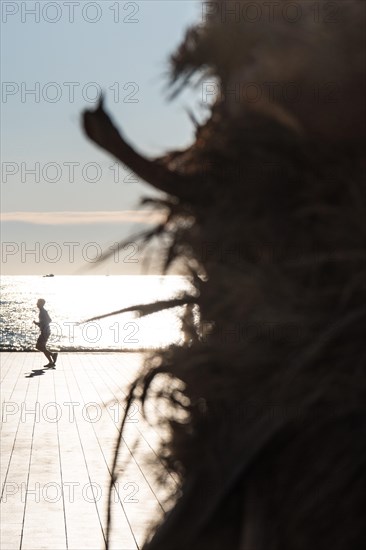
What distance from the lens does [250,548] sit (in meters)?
1.65

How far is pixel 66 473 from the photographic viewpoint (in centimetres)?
1058

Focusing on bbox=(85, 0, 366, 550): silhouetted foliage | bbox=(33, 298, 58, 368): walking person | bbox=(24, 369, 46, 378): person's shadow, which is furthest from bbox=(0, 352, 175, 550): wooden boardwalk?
bbox=(33, 298, 58, 368): walking person

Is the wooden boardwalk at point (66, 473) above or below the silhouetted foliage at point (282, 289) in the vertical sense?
below

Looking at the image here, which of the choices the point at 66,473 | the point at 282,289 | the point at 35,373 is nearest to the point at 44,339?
the point at 35,373

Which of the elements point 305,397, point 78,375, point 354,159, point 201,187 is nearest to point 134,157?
point 201,187

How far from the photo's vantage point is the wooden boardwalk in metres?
8.10

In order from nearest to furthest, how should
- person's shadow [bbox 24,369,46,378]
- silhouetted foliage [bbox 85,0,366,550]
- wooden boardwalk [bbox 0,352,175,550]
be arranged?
silhouetted foliage [bbox 85,0,366,550] < wooden boardwalk [bbox 0,352,175,550] < person's shadow [bbox 24,369,46,378]

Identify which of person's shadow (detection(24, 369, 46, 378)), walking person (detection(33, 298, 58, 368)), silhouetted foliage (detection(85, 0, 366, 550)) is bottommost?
walking person (detection(33, 298, 58, 368))

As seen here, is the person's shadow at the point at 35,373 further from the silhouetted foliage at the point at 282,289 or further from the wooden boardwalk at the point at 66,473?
the silhouetted foliage at the point at 282,289

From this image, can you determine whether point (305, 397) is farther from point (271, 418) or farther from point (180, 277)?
point (180, 277)

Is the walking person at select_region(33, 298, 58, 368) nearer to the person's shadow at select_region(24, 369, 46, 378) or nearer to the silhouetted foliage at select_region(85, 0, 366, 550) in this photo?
the person's shadow at select_region(24, 369, 46, 378)

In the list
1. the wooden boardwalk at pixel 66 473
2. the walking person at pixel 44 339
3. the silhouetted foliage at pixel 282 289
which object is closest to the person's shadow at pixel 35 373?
the walking person at pixel 44 339

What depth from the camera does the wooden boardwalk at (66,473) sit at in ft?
26.6

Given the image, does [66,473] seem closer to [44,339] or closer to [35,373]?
[35,373]
